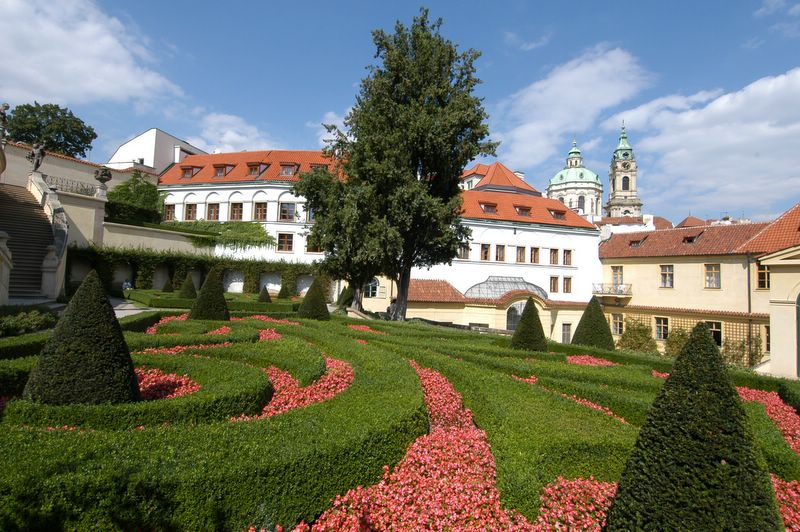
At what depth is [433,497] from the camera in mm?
4727

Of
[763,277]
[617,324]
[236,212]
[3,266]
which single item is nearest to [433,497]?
[3,266]

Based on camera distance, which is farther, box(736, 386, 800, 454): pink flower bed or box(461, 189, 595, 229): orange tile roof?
box(461, 189, 595, 229): orange tile roof

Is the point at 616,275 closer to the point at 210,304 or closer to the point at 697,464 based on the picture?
the point at 210,304

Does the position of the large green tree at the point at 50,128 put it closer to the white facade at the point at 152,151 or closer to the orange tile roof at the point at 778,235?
the white facade at the point at 152,151

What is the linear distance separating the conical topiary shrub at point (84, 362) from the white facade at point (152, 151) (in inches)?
1741

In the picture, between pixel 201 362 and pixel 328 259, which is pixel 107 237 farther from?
pixel 201 362

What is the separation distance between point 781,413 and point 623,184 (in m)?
112

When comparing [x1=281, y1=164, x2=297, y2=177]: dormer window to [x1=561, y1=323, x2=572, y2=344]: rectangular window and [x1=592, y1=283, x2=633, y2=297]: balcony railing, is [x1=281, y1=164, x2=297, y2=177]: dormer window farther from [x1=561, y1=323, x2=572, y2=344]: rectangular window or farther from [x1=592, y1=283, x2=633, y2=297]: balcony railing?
[x1=592, y1=283, x2=633, y2=297]: balcony railing

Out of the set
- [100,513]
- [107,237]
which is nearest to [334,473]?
[100,513]

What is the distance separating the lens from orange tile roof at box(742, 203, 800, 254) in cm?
2393

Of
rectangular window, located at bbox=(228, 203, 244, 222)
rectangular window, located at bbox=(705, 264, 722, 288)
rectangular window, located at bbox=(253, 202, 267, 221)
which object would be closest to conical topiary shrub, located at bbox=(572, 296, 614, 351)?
rectangular window, located at bbox=(705, 264, 722, 288)

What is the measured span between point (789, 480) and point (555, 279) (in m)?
34.8

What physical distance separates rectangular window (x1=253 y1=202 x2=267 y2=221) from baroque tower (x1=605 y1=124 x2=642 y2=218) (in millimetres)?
92386

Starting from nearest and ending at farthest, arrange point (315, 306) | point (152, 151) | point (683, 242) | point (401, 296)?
point (315, 306) → point (401, 296) → point (683, 242) → point (152, 151)
